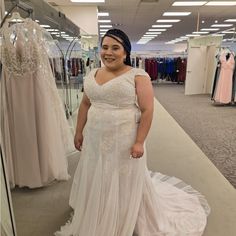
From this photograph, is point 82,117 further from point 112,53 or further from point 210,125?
point 210,125

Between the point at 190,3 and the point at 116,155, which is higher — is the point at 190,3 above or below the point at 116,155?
above

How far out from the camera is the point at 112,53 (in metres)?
1.66

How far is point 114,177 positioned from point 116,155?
15 cm

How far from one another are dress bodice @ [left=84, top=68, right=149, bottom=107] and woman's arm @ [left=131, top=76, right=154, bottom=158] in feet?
0.13

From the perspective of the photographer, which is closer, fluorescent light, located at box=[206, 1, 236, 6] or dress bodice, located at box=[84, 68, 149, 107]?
dress bodice, located at box=[84, 68, 149, 107]

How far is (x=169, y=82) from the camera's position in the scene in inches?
532

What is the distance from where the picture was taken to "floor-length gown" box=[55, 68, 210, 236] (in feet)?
5.58

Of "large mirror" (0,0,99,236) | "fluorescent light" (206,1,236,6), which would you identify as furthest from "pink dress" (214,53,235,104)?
"large mirror" (0,0,99,236)

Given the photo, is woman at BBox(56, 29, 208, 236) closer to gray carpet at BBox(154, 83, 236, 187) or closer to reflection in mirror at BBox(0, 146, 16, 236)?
reflection in mirror at BBox(0, 146, 16, 236)

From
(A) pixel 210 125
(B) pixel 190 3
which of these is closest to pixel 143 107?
(A) pixel 210 125

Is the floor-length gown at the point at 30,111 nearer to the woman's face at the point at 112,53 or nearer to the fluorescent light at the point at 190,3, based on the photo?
the woman's face at the point at 112,53

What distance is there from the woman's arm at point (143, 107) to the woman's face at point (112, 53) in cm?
16

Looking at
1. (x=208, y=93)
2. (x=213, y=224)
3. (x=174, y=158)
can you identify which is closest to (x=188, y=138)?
(x=174, y=158)

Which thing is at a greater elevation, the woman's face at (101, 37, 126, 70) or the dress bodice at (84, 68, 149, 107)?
the woman's face at (101, 37, 126, 70)
